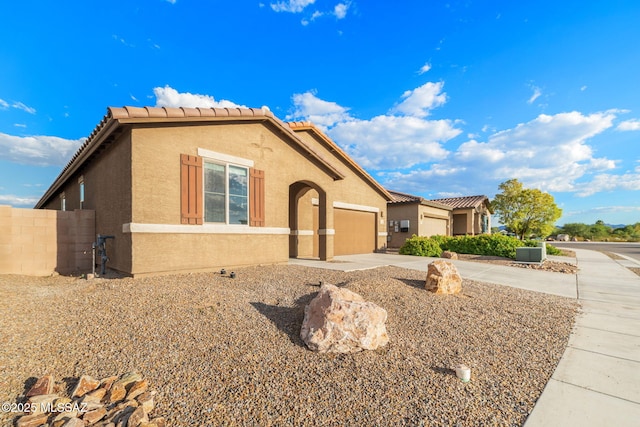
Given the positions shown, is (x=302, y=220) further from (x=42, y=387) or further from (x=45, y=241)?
(x=42, y=387)

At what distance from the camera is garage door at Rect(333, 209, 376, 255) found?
13688mm

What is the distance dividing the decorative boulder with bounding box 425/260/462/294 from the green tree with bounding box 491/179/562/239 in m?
22.9

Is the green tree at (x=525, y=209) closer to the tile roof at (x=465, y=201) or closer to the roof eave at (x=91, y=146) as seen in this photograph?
the tile roof at (x=465, y=201)

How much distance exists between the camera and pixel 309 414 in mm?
2527

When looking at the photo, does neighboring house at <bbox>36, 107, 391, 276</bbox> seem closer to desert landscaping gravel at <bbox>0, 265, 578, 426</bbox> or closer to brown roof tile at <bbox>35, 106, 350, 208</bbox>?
brown roof tile at <bbox>35, 106, 350, 208</bbox>

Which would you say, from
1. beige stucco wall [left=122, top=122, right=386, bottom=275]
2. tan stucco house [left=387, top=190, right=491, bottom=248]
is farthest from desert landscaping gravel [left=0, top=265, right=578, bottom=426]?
tan stucco house [left=387, top=190, right=491, bottom=248]

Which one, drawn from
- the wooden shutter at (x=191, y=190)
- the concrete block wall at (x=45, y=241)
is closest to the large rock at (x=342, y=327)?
the wooden shutter at (x=191, y=190)

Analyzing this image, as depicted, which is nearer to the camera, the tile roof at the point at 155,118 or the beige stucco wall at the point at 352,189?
the tile roof at the point at 155,118

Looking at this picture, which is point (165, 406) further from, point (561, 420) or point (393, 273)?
point (393, 273)

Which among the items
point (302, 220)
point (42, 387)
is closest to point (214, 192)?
point (302, 220)

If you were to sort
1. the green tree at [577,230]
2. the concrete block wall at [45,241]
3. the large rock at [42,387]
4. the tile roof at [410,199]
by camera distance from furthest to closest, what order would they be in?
the green tree at [577,230] < the tile roof at [410,199] < the concrete block wall at [45,241] < the large rock at [42,387]

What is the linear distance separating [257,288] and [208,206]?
123 inches

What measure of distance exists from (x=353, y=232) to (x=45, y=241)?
37.6 ft

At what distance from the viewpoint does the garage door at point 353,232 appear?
44.9 ft
